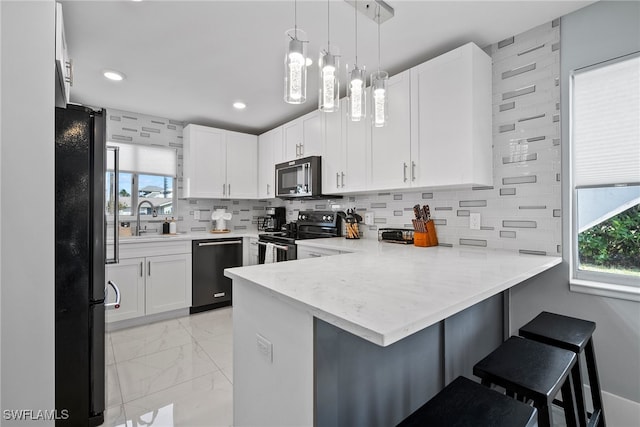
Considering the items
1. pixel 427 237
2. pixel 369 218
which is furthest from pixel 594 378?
pixel 369 218

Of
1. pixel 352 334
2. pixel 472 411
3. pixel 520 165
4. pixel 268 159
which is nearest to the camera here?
pixel 472 411

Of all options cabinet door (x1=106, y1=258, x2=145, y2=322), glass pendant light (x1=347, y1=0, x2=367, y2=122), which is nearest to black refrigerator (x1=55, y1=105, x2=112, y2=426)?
glass pendant light (x1=347, y1=0, x2=367, y2=122)

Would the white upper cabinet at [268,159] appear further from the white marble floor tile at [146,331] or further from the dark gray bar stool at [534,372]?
the dark gray bar stool at [534,372]

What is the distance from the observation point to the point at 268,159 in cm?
402

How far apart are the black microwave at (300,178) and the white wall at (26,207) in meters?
2.28

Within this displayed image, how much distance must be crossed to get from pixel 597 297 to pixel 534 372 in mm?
1032

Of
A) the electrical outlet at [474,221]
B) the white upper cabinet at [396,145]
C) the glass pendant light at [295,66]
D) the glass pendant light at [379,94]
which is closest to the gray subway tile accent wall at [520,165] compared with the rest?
→ the electrical outlet at [474,221]

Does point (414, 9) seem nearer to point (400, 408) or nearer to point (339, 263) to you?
point (339, 263)

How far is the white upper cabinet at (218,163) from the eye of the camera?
3.73 meters

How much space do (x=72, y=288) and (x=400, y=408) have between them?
171 cm

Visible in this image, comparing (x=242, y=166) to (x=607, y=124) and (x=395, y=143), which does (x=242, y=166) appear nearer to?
(x=395, y=143)

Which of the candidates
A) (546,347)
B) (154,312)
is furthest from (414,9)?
(154,312)

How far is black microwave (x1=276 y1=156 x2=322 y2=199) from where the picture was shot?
3.08 metres

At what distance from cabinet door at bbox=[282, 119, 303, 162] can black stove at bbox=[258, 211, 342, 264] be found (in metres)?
0.72
